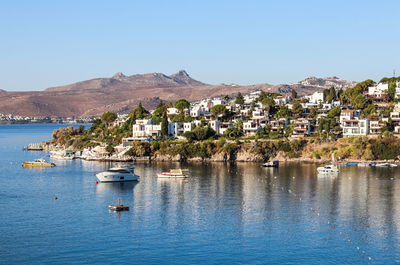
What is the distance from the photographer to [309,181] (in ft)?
197

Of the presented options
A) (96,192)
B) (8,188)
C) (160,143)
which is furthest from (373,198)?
(160,143)

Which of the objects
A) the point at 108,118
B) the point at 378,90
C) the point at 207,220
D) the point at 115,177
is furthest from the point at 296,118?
the point at 207,220

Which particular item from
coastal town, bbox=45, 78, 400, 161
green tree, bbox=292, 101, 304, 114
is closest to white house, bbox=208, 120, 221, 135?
coastal town, bbox=45, 78, 400, 161

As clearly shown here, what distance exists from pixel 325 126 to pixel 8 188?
164 feet

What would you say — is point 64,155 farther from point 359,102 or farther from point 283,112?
point 359,102

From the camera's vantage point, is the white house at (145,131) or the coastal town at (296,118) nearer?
the coastal town at (296,118)

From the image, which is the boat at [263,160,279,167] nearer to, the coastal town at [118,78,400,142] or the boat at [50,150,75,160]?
the coastal town at [118,78,400,142]

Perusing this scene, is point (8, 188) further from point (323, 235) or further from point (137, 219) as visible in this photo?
point (323, 235)

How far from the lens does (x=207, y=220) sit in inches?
1644

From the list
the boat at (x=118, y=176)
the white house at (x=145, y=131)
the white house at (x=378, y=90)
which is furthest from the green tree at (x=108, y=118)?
the boat at (x=118, y=176)

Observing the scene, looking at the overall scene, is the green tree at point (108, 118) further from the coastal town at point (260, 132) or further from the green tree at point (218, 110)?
the green tree at point (218, 110)

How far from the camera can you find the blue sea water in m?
→ 33.8

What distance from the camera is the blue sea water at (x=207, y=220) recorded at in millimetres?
33750

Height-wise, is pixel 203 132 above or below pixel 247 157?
above
